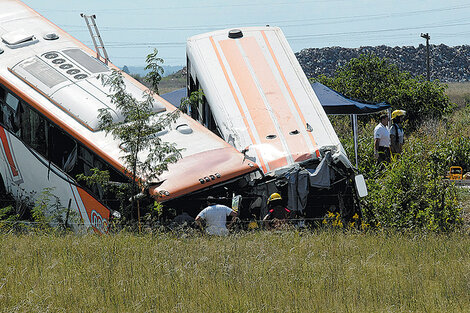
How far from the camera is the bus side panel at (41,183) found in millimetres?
11789

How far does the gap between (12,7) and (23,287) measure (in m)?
10.6

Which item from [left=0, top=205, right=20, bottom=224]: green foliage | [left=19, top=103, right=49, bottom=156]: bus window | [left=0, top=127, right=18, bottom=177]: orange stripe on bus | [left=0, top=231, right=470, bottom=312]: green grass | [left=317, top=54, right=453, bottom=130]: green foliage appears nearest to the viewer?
[left=0, top=231, right=470, bottom=312]: green grass

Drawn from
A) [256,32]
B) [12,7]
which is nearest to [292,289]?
[256,32]

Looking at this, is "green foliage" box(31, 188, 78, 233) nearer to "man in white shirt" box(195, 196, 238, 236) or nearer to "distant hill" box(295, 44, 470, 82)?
"man in white shirt" box(195, 196, 238, 236)

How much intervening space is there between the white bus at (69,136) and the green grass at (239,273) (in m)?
1.37

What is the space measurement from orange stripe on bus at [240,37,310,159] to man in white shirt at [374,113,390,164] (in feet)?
9.61

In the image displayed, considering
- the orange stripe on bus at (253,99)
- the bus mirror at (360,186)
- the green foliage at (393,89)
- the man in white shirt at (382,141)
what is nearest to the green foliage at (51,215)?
the orange stripe on bus at (253,99)

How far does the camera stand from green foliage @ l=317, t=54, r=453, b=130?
93.7ft

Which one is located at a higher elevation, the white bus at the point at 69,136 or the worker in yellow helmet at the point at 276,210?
the white bus at the point at 69,136

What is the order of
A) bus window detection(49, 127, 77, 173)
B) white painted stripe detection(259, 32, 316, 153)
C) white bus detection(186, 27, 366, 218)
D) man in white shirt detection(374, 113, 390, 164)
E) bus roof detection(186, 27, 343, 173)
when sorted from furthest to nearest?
1. man in white shirt detection(374, 113, 390, 164)
2. white painted stripe detection(259, 32, 316, 153)
3. bus roof detection(186, 27, 343, 173)
4. bus window detection(49, 127, 77, 173)
5. white bus detection(186, 27, 366, 218)

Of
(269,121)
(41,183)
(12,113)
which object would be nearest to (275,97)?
(269,121)

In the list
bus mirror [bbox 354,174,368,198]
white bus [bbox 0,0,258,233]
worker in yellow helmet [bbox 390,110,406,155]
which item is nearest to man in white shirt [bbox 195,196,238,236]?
white bus [bbox 0,0,258,233]

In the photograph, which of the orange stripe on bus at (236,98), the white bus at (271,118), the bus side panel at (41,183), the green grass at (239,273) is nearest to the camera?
the green grass at (239,273)

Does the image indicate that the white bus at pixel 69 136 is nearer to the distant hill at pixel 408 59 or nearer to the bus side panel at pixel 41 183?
the bus side panel at pixel 41 183
